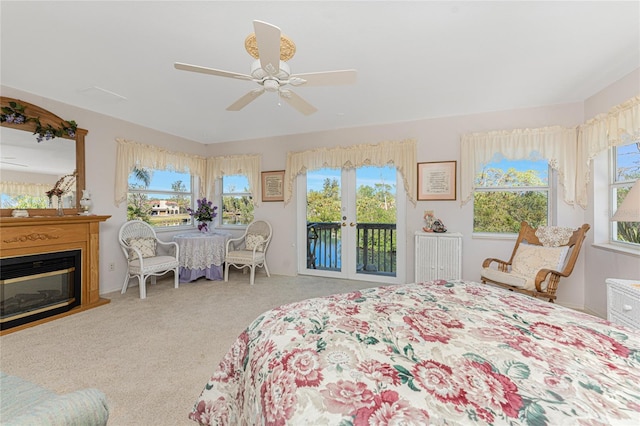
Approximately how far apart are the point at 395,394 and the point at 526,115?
395cm

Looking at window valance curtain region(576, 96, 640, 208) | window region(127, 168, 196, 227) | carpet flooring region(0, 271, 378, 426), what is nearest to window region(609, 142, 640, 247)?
window valance curtain region(576, 96, 640, 208)

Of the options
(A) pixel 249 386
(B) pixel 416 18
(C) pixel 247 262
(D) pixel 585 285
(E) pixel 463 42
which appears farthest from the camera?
(C) pixel 247 262

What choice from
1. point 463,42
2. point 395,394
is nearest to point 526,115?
point 463,42

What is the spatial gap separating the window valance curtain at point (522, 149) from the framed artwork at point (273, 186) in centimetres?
281

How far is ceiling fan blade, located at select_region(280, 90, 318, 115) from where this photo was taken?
6.75 ft

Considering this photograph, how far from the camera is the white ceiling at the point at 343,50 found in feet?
5.67

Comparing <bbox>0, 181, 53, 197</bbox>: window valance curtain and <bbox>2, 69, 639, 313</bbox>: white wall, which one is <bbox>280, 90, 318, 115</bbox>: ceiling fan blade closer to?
<bbox>2, 69, 639, 313</bbox>: white wall

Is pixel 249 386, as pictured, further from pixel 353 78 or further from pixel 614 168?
pixel 614 168

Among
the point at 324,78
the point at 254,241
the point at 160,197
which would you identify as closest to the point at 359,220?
the point at 254,241

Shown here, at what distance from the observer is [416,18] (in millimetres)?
1791

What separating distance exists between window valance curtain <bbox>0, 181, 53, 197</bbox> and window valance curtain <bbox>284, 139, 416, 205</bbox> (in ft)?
9.96

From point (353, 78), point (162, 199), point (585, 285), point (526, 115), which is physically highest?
point (526, 115)

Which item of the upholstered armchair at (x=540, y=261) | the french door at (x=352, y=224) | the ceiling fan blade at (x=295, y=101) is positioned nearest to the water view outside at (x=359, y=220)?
the french door at (x=352, y=224)

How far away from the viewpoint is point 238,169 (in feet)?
16.2
